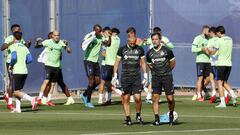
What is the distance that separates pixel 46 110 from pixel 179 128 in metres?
6.40

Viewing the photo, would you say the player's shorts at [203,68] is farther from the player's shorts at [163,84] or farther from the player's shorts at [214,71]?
the player's shorts at [163,84]

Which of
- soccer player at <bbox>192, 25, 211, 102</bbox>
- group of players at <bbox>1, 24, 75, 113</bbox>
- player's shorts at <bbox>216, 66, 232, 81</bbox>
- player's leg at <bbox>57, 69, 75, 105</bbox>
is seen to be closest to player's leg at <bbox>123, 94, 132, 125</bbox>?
group of players at <bbox>1, 24, 75, 113</bbox>

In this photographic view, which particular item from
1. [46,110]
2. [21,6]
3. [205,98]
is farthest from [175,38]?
[46,110]

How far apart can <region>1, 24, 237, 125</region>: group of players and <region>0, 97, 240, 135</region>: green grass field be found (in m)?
0.58

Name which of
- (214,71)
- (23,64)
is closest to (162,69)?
(23,64)

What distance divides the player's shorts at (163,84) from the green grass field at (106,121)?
0.77 meters

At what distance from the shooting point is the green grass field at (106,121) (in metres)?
18.6

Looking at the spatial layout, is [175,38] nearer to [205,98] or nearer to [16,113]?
[205,98]

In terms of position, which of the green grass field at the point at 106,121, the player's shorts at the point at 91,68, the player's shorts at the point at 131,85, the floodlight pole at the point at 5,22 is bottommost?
the green grass field at the point at 106,121

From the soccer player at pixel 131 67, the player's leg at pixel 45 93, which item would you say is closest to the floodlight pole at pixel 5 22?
the player's leg at pixel 45 93

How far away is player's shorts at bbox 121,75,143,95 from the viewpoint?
810 inches

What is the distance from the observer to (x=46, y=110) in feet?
81.6

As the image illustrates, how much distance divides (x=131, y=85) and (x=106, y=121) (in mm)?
1124

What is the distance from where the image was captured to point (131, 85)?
2072cm
